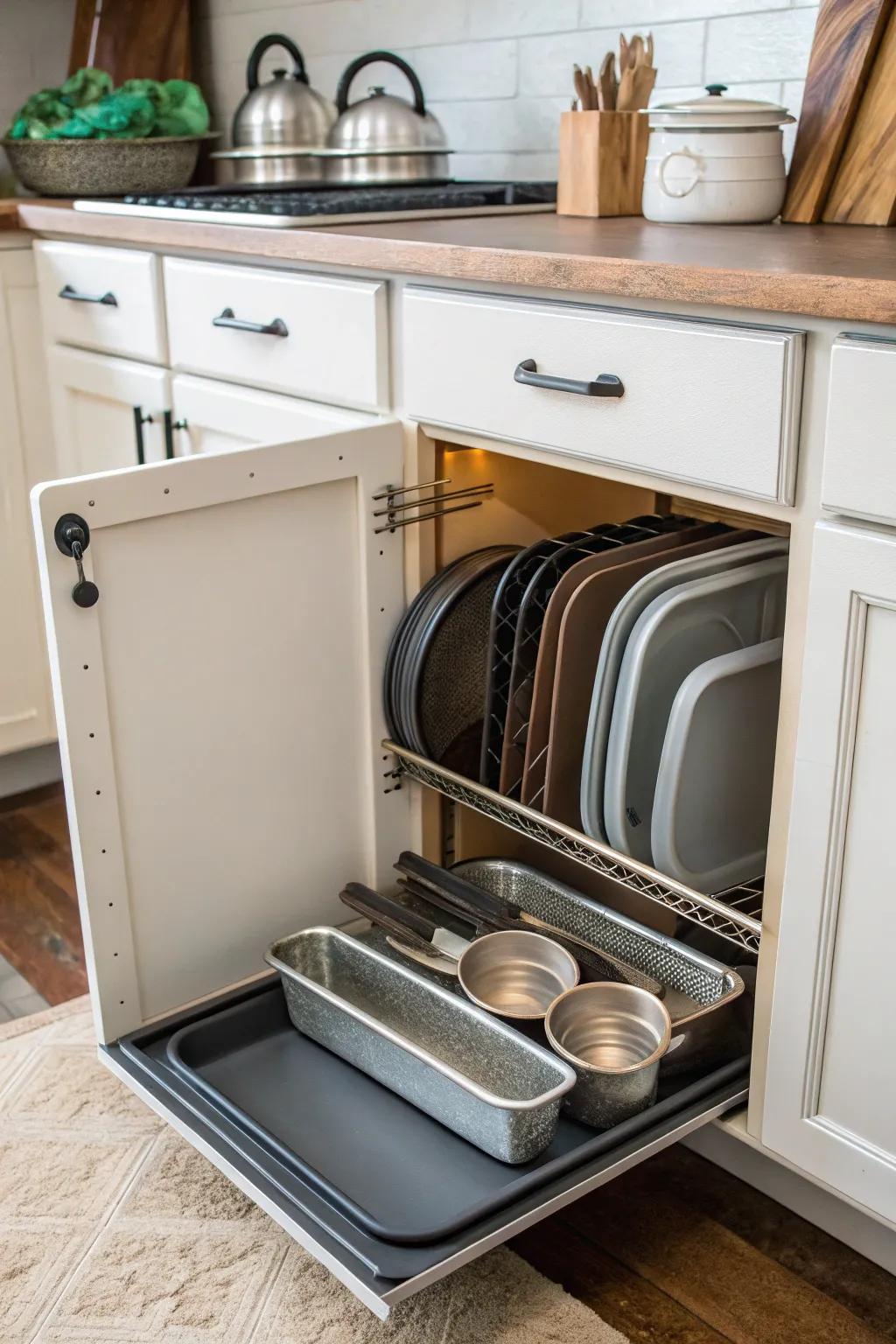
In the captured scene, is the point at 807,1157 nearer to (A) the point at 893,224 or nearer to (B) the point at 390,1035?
(B) the point at 390,1035

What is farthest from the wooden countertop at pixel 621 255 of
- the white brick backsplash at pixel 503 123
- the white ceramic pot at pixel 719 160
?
the white brick backsplash at pixel 503 123

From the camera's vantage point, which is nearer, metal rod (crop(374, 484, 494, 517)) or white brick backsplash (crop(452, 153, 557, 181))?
metal rod (crop(374, 484, 494, 517))

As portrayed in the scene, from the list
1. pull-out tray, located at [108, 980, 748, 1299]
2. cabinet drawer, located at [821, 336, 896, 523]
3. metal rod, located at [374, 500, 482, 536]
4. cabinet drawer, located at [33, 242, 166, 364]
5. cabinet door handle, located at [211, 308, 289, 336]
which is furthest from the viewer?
cabinet drawer, located at [33, 242, 166, 364]

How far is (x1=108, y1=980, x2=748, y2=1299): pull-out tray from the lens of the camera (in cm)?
110

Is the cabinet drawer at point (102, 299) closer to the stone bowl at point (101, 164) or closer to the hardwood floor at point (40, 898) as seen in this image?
the stone bowl at point (101, 164)

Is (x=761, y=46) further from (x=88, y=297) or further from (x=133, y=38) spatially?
(x=133, y=38)

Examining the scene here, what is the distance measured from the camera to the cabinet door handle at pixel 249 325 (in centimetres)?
162

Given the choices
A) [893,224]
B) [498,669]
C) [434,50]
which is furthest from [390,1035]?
[434,50]

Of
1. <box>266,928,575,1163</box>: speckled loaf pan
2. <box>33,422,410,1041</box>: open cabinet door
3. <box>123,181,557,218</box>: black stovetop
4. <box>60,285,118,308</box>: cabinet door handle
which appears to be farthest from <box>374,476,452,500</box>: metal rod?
<box>60,285,118,308</box>: cabinet door handle

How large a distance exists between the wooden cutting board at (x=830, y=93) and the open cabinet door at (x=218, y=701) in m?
0.55

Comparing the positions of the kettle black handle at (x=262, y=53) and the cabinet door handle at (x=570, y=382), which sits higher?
the kettle black handle at (x=262, y=53)

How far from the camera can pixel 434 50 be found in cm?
220

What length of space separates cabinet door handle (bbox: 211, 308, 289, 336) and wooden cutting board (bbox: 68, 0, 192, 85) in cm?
113

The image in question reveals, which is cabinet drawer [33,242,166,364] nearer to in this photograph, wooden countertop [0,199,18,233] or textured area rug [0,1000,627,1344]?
wooden countertop [0,199,18,233]
